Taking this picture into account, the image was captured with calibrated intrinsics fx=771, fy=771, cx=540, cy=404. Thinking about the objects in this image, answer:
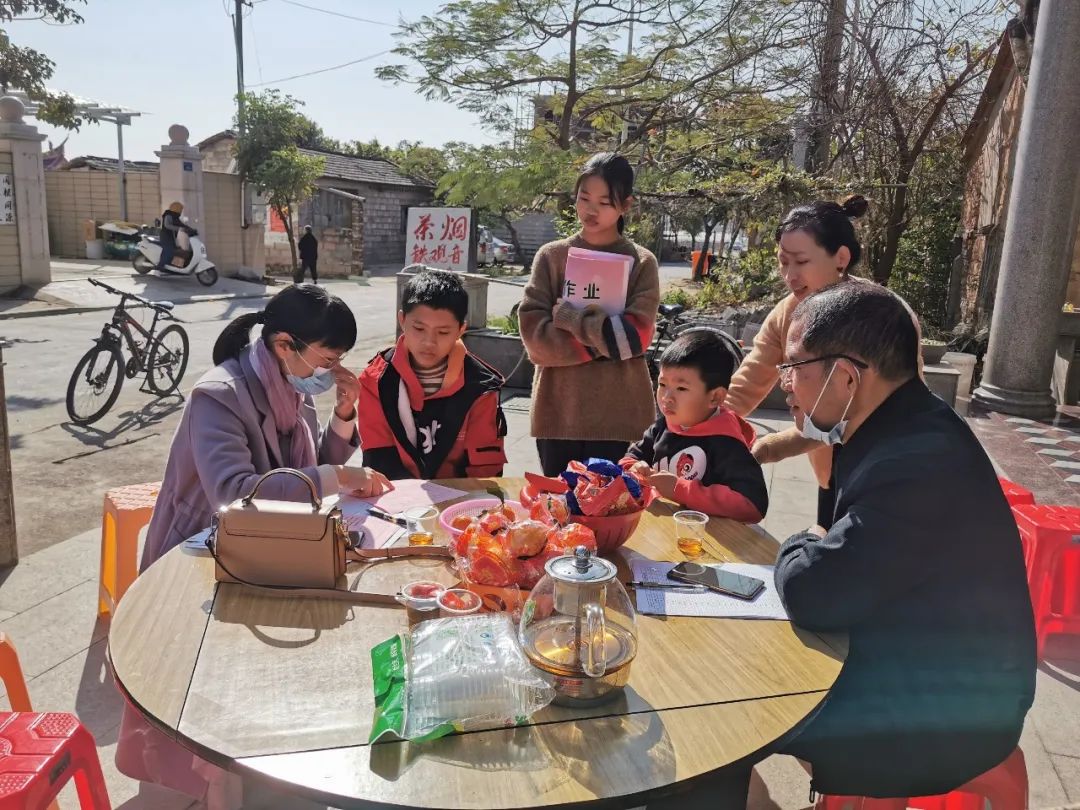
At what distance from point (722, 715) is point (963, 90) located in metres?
10.9

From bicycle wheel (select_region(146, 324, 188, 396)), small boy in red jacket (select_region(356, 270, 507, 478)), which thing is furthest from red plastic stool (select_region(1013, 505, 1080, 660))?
bicycle wheel (select_region(146, 324, 188, 396))

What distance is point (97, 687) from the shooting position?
8.41 feet

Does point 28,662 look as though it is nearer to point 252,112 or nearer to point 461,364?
A: point 461,364

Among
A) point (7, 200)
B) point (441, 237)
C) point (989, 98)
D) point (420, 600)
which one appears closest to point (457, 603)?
point (420, 600)

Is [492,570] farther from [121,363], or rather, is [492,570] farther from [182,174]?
[182,174]

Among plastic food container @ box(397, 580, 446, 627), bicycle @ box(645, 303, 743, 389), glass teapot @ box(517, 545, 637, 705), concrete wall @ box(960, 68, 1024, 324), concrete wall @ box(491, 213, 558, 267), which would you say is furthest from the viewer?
concrete wall @ box(491, 213, 558, 267)

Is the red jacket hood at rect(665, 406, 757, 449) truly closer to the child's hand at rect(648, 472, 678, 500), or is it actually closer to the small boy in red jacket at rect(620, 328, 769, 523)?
the small boy in red jacket at rect(620, 328, 769, 523)

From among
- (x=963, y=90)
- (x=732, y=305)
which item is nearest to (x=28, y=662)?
(x=732, y=305)

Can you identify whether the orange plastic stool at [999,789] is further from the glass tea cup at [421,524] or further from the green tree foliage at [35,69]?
the green tree foliage at [35,69]

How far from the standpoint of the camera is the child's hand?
223 cm

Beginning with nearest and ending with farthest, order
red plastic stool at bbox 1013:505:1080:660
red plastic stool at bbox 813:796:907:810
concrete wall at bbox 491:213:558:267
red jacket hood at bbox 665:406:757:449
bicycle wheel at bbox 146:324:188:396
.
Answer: red plastic stool at bbox 813:796:907:810 → red jacket hood at bbox 665:406:757:449 → red plastic stool at bbox 1013:505:1080:660 → bicycle wheel at bbox 146:324:188:396 → concrete wall at bbox 491:213:558:267

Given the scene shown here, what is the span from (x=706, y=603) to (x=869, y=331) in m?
0.65

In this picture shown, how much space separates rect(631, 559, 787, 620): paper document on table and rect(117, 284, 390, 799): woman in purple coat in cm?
89

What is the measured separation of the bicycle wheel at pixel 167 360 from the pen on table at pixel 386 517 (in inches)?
229
